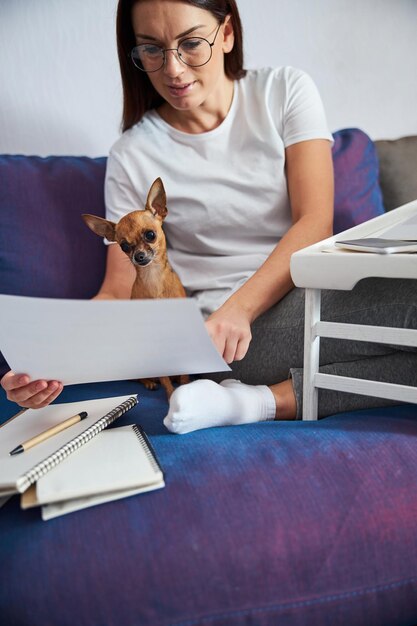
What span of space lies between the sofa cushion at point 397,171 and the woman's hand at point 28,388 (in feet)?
3.44

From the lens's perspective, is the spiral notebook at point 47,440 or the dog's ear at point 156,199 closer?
the spiral notebook at point 47,440

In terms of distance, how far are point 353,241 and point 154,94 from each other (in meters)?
0.64

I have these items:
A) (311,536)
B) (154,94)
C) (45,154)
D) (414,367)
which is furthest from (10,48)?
(311,536)

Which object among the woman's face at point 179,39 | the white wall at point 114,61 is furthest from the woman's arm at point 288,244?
the white wall at point 114,61

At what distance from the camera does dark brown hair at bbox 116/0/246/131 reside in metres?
1.16

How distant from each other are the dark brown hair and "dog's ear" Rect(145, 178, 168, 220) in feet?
1.28

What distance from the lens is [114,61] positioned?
1615mm

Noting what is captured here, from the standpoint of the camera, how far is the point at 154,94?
1.32 m

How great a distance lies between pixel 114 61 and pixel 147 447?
117 cm

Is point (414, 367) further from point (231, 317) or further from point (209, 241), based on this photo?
point (209, 241)

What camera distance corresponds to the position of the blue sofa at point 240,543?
0.67m

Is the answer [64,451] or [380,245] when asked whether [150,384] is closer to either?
[64,451]

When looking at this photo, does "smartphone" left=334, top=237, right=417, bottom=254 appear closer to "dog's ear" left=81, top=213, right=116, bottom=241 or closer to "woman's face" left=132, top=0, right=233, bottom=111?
"dog's ear" left=81, top=213, right=116, bottom=241

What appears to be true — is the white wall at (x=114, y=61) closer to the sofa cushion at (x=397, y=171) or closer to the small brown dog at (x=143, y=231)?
the sofa cushion at (x=397, y=171)
